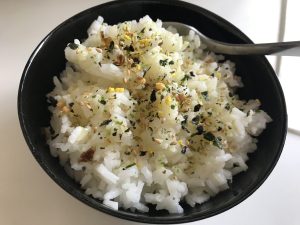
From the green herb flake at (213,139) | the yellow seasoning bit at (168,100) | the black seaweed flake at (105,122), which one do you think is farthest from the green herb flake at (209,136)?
the black seaweed flake at (105,122)

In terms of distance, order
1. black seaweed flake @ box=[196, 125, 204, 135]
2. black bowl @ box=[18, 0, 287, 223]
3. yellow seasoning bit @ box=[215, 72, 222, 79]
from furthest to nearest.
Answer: yellow seasoning bit @ box=[215, 72, 222, 79] → black seaweed flake @ box=[196, 125, 204, 135] → black bowl @ box=[18, 0, 287, 223]

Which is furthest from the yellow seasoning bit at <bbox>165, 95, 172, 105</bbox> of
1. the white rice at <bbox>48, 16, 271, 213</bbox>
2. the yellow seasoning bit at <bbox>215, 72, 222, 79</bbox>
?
the yellow seasoning bit at <bbox>215, 72, 222, 79</bbox>

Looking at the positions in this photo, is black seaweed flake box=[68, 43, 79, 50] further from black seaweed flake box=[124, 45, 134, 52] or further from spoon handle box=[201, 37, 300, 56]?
spoon handle box=[201, 37, 300, 56]

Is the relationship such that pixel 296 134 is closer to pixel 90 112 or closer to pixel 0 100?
pixel 90 112

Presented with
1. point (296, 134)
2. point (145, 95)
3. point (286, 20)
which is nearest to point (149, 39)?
point (145, 95)

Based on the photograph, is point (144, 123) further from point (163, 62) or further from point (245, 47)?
point (245, 47)

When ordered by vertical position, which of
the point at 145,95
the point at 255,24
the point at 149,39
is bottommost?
the point at 145,95

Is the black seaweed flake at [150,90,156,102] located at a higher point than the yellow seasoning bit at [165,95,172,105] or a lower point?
higher
